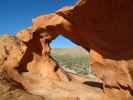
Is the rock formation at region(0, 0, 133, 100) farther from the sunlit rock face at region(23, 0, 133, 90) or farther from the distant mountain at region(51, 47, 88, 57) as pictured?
the distant mountain at region(51, 47, 88, 57)

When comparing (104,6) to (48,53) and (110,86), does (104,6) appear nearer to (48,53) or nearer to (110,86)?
(110,86)

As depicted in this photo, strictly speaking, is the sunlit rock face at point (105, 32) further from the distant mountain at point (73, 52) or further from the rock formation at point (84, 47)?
the distant mountain at point (73, 52)

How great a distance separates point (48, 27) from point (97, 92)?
17.2 ft

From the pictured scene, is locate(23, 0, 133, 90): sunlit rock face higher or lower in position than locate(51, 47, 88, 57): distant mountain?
higher

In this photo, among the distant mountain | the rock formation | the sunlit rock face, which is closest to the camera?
the sunlit rock face

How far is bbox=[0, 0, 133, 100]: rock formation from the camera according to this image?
1317cm

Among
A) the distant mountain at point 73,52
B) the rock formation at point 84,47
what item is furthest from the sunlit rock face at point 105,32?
the distant mountain at point 73,52

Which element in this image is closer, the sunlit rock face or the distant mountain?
the sunlit rock face

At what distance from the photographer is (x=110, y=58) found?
15.2m

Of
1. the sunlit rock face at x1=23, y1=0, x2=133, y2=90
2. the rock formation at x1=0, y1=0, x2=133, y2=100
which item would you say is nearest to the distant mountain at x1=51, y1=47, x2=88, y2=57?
the rock formation at x1=0, y1=0, x2=133, y2=100

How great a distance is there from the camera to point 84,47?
18.5 metres

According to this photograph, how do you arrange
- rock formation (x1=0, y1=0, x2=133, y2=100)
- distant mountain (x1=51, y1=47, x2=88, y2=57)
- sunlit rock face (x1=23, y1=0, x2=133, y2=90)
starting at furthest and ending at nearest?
distant mountain (x1=51, y1=47, x2=88, y2=57) < rock formation (x1=0, y1=0, x2=133, y2=100) < sunlit rock face (x1=23, y1=0, x2=133, y2=90)

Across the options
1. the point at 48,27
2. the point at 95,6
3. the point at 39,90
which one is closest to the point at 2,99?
the point at 39,90

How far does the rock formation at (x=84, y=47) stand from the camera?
13172 millimetres
